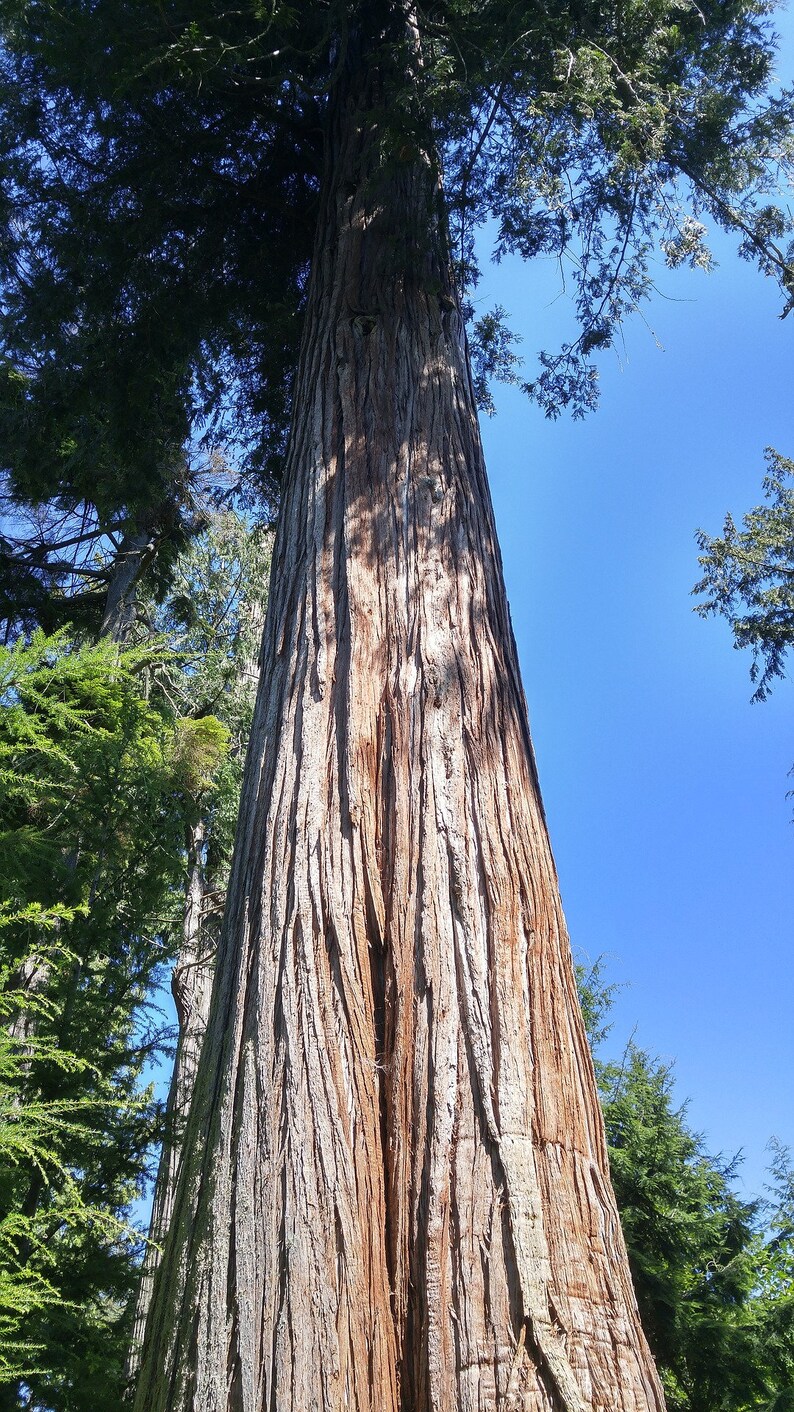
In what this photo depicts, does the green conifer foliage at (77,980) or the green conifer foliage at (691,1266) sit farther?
the green conifer foliage at (691,1266)

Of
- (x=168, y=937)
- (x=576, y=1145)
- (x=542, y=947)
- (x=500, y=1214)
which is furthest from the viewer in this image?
(x=168, y=937)

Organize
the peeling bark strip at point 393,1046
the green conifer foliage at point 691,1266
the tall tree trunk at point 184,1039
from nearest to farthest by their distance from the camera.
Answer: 1. the peeling bark strip at point 393,1046
2. the tall tree trunk at point 184,1039
3. the green conifer foliage at point 691,1266

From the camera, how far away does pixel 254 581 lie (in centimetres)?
1153

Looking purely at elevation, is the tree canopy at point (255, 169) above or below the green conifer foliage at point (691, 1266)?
A: above

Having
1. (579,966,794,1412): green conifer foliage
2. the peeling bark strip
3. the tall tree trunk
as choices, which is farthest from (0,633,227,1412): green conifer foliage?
(579,966,794,1412): green conifer foliage

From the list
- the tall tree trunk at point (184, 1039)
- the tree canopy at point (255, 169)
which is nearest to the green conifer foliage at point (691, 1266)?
the tall tree trunk at point (184, 1039)

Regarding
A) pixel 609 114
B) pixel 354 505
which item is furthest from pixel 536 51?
pixel 354 505

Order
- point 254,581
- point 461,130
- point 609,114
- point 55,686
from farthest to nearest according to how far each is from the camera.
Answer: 1. point 254,581
2. point 55,686
3. point 461,130
4. point 609,114

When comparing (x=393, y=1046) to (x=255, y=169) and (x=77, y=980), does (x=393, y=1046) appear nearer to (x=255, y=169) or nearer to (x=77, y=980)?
(x=77, y=980)

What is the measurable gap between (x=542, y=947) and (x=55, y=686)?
5.00 metres

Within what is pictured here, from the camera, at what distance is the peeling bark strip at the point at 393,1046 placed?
189cm

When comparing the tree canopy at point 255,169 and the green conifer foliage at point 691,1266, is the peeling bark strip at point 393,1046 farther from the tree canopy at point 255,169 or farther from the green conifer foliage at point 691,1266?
the green conifer foliage at point 691,1266

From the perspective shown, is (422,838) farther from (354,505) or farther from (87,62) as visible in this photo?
(87,62)

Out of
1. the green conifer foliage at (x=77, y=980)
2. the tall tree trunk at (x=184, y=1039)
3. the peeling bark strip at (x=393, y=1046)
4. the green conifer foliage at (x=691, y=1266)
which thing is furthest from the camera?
the green conifer foliage at (x=691, y=1266)
